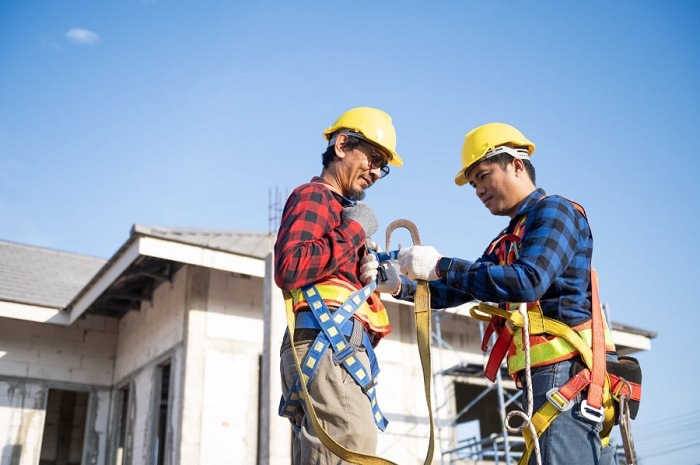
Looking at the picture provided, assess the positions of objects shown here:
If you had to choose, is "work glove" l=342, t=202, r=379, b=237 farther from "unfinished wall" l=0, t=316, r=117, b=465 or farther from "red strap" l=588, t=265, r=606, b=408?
"unfinished wall" l=0, t=316, r=117, b=465

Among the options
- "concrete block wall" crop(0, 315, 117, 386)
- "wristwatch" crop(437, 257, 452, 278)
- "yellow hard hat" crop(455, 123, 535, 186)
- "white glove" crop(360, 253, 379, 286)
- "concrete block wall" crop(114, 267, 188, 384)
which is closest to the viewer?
"wristwatch" crop(437, 257, 452, 278)

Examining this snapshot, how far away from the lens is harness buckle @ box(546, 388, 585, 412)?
274 centimetres

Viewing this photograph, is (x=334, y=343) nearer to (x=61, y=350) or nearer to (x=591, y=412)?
(x=591, y=412)

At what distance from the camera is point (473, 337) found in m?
14.4

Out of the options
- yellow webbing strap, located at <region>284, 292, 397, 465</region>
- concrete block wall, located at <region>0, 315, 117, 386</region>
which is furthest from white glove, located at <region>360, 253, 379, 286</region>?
concrete block wall, located at <region>0, 315, 117, 386</region>

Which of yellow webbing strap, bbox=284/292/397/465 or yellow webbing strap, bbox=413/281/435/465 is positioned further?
yellow webbing strap, bbox=413/281/435/465

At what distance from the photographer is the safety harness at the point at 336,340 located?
292cm

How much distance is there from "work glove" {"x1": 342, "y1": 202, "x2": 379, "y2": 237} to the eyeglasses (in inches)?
11.6

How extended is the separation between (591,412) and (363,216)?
1.33m

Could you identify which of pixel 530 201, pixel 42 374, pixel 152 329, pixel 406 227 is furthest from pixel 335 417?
pixel 42 374

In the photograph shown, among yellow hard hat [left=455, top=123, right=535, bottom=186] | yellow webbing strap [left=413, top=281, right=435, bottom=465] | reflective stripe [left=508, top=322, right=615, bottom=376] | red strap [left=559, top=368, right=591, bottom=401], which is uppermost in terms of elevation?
yellow hard hat [left=455, top=123, right=535, bottom=186]

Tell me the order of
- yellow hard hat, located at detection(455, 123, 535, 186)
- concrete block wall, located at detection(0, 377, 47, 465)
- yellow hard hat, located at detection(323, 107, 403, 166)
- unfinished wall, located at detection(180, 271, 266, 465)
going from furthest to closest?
concrete block wall, located at detection(0, 377, 47, 465)
unfinished wall, located at detection(180, 271, 266, 465)
yellow hard hat, located at detection(323, 107, 403, 166)
yellow hard hat, located at detection(455, 123, 535, 186)

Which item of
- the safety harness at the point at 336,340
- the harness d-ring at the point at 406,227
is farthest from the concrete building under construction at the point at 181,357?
the safety harness at the point at 336,340

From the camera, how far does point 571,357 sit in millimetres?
2850
